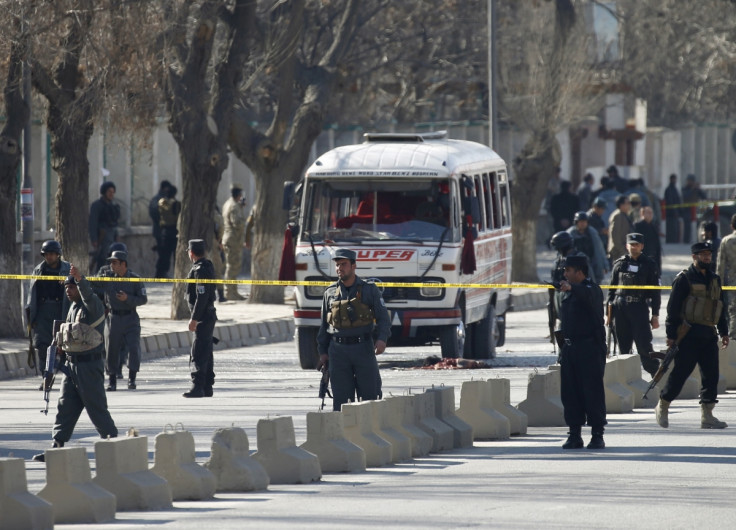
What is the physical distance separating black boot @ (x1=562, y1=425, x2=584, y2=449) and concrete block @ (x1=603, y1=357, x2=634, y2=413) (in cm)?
253

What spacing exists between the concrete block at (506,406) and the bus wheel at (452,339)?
5.29 m

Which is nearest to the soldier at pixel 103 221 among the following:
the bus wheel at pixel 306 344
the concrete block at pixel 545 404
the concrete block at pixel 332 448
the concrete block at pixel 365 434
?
the bus wheel at pixel 306 344

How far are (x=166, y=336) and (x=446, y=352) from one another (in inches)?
162

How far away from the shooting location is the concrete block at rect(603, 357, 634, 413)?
48.1ft

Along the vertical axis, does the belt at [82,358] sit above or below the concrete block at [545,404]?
above

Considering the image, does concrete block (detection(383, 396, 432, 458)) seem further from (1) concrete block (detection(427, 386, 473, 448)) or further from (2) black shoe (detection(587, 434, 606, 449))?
(2) black shoe (detection(587, 434, 606, 449))

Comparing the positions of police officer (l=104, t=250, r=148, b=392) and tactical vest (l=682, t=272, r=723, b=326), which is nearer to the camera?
tactical vest (l=682, t=272, r=723, b=326)

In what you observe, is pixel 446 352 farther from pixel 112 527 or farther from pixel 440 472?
pixel 112 527

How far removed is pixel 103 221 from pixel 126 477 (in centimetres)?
1716

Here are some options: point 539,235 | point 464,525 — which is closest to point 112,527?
point 464,525

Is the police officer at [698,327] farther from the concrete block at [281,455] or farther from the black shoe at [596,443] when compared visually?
the concrete block at [281,455]

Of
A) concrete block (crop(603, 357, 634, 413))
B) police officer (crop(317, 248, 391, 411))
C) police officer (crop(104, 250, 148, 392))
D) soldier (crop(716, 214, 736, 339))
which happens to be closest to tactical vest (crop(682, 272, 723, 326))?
concrete block (crop(603, 357, 634, 413))

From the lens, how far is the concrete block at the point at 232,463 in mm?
9961

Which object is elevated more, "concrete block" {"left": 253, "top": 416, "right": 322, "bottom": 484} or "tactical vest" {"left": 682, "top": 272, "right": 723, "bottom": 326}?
"tactical vest" {"left": 682, "top": 272, "right": 723, "bottom": 326}
